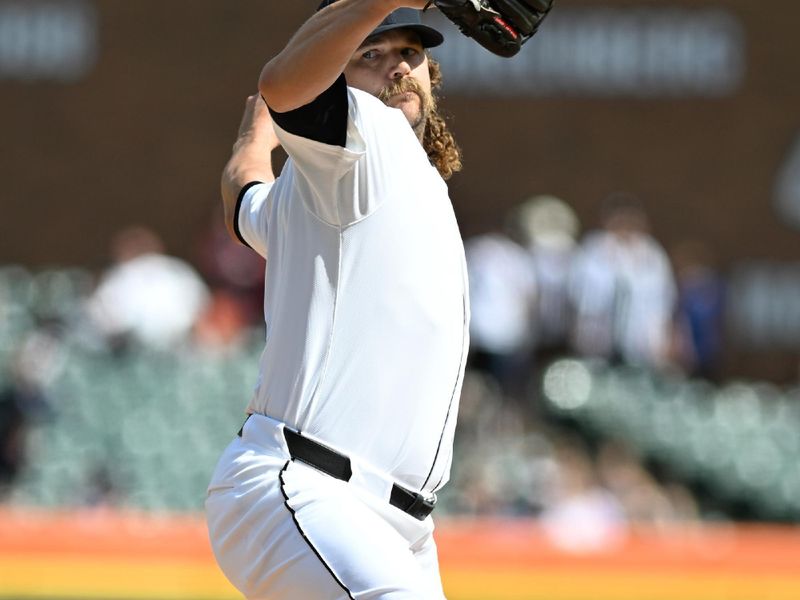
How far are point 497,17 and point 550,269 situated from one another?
8.01m

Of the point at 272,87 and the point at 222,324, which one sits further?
the point at 222,324

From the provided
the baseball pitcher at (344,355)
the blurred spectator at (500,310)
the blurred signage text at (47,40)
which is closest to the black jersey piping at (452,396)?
the baseball pitcher at (344,355)

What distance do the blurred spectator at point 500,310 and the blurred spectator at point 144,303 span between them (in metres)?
1.77

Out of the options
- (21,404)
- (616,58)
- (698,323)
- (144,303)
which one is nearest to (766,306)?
(698,323)

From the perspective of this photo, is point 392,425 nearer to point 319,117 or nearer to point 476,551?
point 319,117

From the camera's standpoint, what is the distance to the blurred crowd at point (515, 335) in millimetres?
9297

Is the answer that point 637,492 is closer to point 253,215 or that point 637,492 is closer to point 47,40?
point 253,215

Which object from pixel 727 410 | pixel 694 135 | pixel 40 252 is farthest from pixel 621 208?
pixel 40 252

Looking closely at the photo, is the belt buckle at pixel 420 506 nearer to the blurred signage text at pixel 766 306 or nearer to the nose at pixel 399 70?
the nose at pixel 399 70

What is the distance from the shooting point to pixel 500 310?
10242 millimetres

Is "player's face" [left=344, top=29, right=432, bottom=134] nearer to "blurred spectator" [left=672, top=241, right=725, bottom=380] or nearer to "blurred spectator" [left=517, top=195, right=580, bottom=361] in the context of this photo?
"blurred spectator" [left=517, top=195, right=580, bottom=361]

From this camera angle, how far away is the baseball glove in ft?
9.89

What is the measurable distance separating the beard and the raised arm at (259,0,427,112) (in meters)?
0.36

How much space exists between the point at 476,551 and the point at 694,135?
25.3 ft
